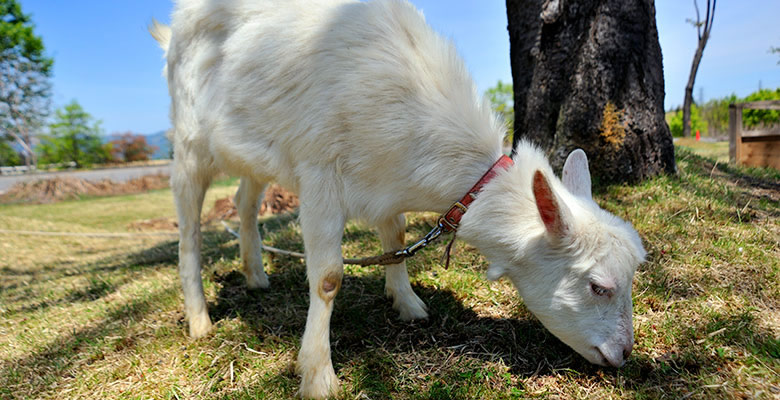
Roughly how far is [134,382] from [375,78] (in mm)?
2265

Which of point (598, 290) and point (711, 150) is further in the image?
point (711, 150)

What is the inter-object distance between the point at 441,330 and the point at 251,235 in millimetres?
1877

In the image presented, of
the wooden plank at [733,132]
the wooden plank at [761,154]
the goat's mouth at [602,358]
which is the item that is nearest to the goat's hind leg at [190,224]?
the goat's mouth at [602,358]

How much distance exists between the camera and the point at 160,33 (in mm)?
3820

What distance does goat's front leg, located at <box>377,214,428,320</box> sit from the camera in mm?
3018

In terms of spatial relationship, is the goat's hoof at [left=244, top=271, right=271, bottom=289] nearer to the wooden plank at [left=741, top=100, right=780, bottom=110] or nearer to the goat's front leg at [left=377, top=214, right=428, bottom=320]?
the goat's front leg at [left=377, top=214, right=428, bottom=320]

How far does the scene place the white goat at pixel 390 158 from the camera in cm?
217

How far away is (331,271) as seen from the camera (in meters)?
2.43

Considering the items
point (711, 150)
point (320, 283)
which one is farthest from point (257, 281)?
point (711, 150)

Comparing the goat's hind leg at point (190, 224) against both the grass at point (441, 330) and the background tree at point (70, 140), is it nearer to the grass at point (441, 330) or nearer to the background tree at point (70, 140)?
the grass at point (441, 330)

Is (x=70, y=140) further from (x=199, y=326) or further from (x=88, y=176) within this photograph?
(x=199, y=326)

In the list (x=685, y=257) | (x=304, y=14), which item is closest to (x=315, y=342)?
(x=304, y=14)

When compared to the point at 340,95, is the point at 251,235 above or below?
below

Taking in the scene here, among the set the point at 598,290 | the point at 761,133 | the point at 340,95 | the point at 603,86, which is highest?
the point at 603,86
